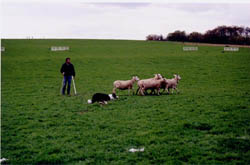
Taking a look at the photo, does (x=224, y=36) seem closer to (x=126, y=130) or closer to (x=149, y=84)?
(x=149, y=84)

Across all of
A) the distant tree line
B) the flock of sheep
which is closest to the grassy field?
the flock of sheep

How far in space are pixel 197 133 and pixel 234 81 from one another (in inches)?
719

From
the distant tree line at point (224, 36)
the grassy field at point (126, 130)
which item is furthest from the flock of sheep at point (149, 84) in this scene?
the distant tree line at point (224, 36)

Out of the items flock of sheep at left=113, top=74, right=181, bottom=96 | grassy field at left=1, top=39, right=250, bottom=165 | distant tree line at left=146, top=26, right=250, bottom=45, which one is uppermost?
distant tree line at left=146, top=26, right=250, bottom=45

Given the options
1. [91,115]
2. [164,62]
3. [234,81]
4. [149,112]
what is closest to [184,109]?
[149,112]

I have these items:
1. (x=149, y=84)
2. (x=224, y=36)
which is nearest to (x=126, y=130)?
(x=149, y=84)

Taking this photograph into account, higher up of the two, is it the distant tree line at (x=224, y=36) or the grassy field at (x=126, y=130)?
the distant tree line at (x=224, y=36)

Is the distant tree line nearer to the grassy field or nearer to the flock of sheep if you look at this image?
the flock of sheep

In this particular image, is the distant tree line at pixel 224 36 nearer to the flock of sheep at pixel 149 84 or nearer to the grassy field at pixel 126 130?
the flock of sheep at pixel 149 84

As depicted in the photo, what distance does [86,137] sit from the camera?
364 inches

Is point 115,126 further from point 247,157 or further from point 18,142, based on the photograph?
point 247,157

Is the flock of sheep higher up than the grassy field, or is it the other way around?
the flock of sheep

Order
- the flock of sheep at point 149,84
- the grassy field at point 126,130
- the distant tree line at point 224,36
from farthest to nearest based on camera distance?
the distant tree line at point 224,36, the flock of sheep at point 149,84, the grassy field at point 126,130

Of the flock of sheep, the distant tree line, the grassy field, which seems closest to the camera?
the grassy field
